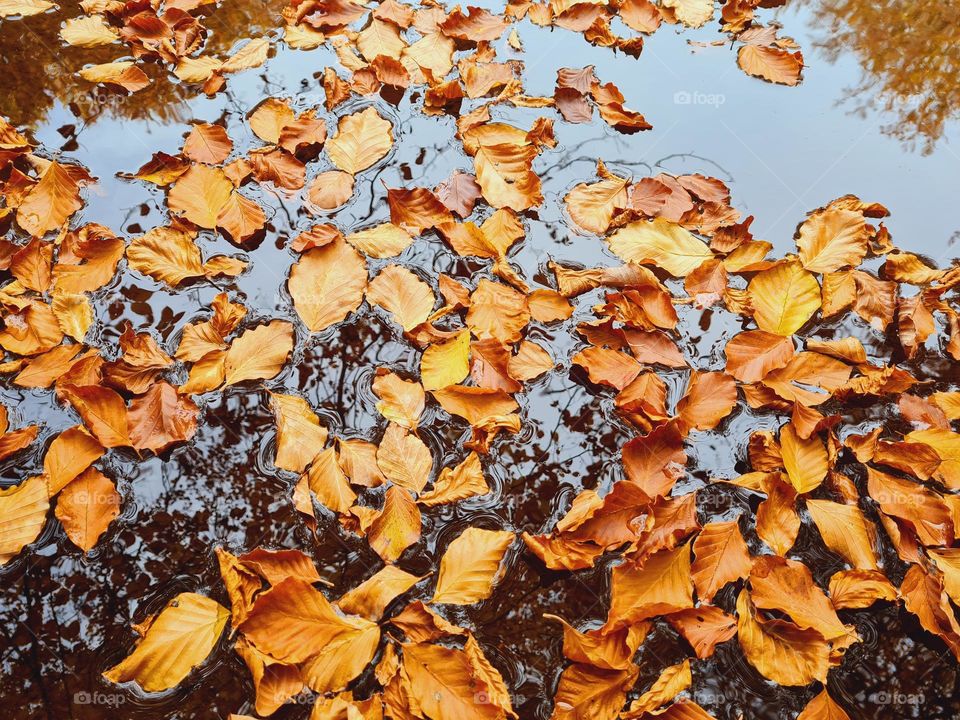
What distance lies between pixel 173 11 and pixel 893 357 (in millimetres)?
3127

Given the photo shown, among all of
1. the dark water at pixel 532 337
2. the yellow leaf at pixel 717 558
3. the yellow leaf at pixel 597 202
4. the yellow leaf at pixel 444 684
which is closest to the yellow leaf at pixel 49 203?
the dark water at pixel 532 337

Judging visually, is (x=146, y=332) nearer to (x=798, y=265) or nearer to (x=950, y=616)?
(x=798, y=265)

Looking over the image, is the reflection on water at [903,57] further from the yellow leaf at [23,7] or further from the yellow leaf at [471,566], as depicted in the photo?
the yellow leaf at [23,7]

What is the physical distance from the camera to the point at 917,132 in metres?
2.65

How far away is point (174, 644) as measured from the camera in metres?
1.43

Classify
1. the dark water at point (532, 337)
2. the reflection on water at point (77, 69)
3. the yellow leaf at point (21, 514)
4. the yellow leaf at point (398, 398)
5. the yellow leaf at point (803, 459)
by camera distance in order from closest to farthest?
the dark water at point (532, 337), the yellow leaf at point (21, 514), the yellow leaf at point (803, 459), the yellow leaf at point (398, 398), the reflection on water at point (77, 69)

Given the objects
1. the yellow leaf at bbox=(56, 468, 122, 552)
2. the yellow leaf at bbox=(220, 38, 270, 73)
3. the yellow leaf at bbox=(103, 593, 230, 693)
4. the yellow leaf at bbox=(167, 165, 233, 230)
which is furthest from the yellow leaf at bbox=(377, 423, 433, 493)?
the yellow leaf at bbox=(220, 38, 270, 73)

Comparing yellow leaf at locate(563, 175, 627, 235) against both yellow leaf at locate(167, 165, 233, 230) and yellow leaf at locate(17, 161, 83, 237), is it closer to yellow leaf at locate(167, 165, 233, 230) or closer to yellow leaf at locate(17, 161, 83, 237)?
yellow leaf at locate(167, 165, 233, 230)

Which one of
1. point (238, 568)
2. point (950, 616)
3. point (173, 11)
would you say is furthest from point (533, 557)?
point (173, 11)

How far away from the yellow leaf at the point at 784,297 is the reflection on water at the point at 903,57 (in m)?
1.06

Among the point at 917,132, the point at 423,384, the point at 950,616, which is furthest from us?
the point at 917,132

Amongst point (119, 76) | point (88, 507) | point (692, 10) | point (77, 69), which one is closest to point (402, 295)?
point (88, 507)

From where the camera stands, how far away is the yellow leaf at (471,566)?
4.95 feet

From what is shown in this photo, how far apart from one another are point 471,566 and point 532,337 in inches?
28.3
